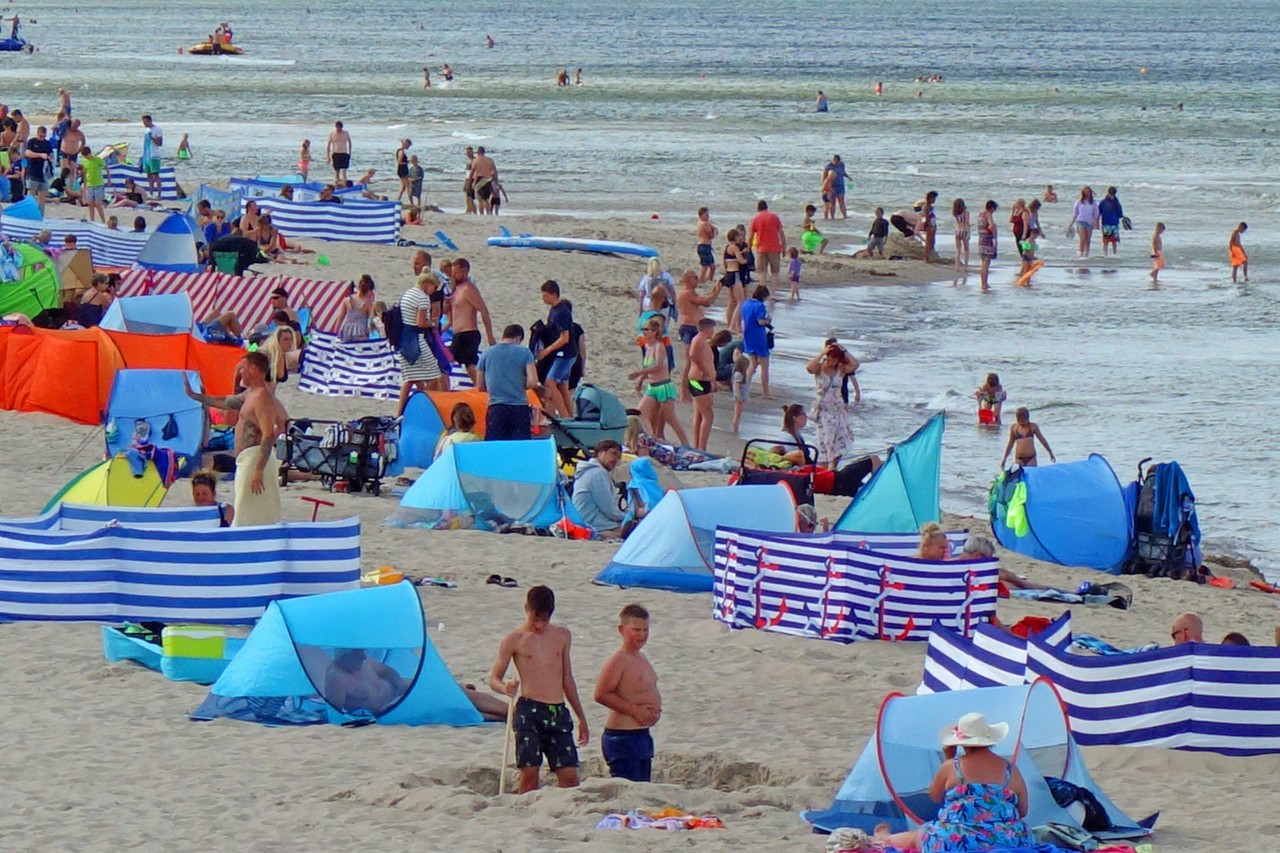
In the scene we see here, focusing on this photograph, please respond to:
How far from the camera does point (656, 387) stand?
14672 mm

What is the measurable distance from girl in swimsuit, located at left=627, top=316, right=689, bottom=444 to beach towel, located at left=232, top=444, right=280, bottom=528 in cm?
484

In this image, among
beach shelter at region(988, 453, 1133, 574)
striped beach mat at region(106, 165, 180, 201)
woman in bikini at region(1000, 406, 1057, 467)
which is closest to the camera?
beach shelter at region(988, 453, 1133, 574)

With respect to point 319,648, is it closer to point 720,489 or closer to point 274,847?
point 274,847

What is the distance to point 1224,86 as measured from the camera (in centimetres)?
6681

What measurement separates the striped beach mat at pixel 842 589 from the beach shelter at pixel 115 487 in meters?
3.67

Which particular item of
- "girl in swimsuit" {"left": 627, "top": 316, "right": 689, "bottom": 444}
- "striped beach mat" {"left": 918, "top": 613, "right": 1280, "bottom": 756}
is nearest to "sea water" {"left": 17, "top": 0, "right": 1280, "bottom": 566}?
"girl in swimsuit" {"left": 627, "top": 316, "right": 689, "bottom": 444}

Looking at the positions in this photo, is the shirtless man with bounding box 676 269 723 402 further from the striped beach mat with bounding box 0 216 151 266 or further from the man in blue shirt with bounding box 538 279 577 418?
the striped beach mat with bounding box 0 216 151 266

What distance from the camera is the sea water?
1788 centimetres

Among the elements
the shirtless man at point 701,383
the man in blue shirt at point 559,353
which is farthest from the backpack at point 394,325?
the shirtless man at point 701,383

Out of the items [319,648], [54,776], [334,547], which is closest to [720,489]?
[334,547]

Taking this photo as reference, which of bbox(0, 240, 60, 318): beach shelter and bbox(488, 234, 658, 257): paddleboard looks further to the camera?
bbox(488, 234, 658, 257): paddleboard

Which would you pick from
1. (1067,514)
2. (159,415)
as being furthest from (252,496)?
(1067,514)

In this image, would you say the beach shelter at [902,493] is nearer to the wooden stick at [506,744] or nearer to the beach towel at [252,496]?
the beach towel at [252,496]

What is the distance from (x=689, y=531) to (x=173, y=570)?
3.12 m
